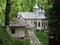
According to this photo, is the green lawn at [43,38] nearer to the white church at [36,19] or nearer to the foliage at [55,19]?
the white church at [36,19]

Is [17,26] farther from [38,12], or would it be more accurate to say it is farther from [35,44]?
[38,12]

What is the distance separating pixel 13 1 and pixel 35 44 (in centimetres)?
614

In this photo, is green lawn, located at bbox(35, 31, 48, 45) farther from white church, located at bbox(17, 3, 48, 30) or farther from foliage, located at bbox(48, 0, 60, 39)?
foliage, located at bbox(48, 0, 60, 39)

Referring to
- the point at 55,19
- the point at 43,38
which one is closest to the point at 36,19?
the point at 43,38

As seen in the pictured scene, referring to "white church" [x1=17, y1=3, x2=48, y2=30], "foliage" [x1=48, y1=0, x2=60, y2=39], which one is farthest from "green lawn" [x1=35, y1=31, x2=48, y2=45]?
"foliage" [x1=48, y1=0, x2=60, y2=39]

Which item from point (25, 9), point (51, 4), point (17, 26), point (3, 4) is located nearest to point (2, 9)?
point (3, 4)

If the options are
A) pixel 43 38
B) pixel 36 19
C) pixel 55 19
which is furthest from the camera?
pixel 36 19

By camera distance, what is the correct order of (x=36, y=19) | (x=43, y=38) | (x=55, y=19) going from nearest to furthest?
(x=55, y=19) < (x=43, y=38) < (x=36, y=19)

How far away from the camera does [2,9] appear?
1284 inches

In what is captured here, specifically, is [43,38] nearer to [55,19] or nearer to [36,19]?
[36,19]

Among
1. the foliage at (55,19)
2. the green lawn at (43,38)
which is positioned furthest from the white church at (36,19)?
the foliage at (55,19)

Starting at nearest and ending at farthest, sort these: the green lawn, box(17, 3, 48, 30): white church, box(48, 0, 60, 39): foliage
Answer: box(48, 0, 60, 39): foliage
the green lawn
box(17, 3, 48, 30): white church

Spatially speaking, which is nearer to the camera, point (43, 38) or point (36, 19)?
point (43, 38)

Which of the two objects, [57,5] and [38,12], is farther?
[38,12]
